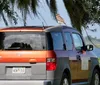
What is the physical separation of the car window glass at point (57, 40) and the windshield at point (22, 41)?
12.7 inches

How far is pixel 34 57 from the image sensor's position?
35.7 feet

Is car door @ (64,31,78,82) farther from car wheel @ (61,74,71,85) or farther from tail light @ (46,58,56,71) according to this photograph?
tail light @ (46,58,56,71)

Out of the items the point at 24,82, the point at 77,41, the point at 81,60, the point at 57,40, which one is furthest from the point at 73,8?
the point at 24,82

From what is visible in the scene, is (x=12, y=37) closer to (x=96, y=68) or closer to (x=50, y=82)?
(x=50, y=82)

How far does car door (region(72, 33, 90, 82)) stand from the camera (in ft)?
41.2

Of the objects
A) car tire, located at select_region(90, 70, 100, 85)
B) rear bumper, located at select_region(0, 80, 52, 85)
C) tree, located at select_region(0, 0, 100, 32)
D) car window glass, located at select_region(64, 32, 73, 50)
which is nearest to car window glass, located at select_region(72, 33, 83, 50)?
car window glass, located at select_region(64, 32, 73, 50)

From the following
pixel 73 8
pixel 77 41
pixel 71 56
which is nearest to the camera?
pixel 71 56

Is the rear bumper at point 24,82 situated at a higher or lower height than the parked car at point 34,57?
lower

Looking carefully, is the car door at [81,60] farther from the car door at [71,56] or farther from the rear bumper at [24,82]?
the rear bumper at [24,82]

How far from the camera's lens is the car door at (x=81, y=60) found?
12547mm

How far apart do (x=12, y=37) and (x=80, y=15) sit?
8.53 m

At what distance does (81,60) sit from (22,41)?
87.6 inches

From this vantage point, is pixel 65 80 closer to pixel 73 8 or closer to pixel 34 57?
pixel 34 57

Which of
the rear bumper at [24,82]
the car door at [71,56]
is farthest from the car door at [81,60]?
the rear bumper at [24,82]
